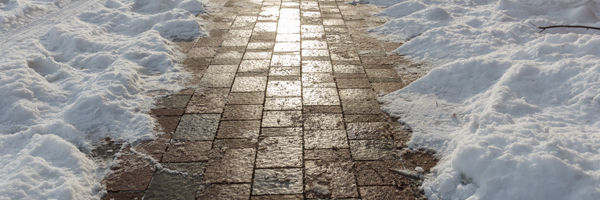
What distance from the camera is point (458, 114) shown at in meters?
3.75

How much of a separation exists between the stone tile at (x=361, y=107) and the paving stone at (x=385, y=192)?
1.17 metres

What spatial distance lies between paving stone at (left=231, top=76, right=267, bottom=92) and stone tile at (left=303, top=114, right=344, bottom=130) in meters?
0.86

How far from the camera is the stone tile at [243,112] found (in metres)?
3.82

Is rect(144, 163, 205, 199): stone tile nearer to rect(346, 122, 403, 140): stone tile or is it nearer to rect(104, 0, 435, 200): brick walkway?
rect(104, 0, 435, 200): brick walkway

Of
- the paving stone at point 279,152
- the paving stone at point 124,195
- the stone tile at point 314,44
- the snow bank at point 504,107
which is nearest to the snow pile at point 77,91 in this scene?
the paving stone at point 124,195

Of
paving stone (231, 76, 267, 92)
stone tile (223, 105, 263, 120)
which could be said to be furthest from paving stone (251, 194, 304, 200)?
paving stone (231, 76, 267, 92)

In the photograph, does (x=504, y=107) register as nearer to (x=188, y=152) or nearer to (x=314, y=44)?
(x=188, y=152)

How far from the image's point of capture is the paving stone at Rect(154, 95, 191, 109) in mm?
4027

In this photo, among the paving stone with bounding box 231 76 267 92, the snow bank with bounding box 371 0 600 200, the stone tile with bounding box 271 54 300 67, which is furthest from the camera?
the stone tile with bounding box 271 54 300 67

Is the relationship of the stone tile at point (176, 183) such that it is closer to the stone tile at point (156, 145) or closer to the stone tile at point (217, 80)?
the stone tile at point (156, 145)

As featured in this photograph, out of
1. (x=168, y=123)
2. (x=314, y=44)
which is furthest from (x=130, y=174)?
(x=314, y=44)

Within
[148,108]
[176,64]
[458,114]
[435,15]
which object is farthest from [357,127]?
[435,15]

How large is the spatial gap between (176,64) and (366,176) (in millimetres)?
3175

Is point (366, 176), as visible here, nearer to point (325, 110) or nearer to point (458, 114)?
point (325, 110)
